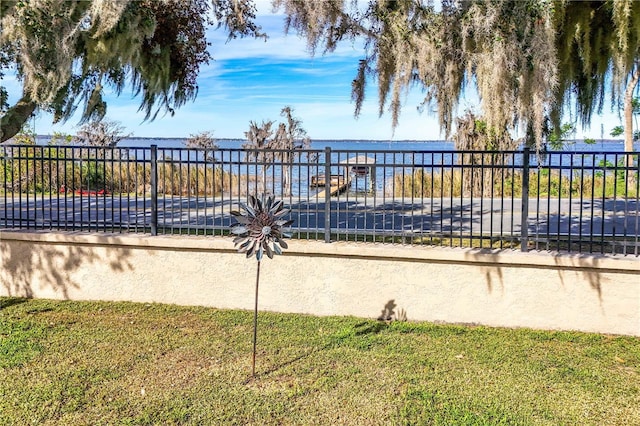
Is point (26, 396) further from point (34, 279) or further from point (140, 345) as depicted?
point (34, 279)

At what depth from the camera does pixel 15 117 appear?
6.45m

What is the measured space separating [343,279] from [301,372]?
67.0 inches

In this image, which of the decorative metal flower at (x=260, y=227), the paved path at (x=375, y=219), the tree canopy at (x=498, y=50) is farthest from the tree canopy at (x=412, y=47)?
the decorative metal flower at (x=260, y=227)

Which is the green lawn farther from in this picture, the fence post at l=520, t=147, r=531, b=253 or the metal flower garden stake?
the fence post at l=520, t=147, r=531, b=253

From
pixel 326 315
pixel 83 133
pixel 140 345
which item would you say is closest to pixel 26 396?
pixel 140 345

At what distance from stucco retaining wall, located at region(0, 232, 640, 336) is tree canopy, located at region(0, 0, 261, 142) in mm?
1778

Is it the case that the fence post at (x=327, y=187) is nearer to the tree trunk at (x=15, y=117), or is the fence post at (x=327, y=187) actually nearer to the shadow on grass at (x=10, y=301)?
the tree trunk at (x=15, y=117)

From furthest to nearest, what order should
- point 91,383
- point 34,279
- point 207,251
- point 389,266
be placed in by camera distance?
point 34,279 < point 207,251 < point 389,266 < point 91,383

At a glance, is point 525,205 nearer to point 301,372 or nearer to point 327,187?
point 327,187

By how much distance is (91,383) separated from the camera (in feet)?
13.8

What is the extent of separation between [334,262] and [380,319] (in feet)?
2.69

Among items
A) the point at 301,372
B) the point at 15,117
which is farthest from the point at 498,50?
the point at 15,117

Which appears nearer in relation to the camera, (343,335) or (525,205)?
(343,335)

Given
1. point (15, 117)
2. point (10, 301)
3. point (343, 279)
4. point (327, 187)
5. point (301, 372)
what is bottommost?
point (301, 372)
